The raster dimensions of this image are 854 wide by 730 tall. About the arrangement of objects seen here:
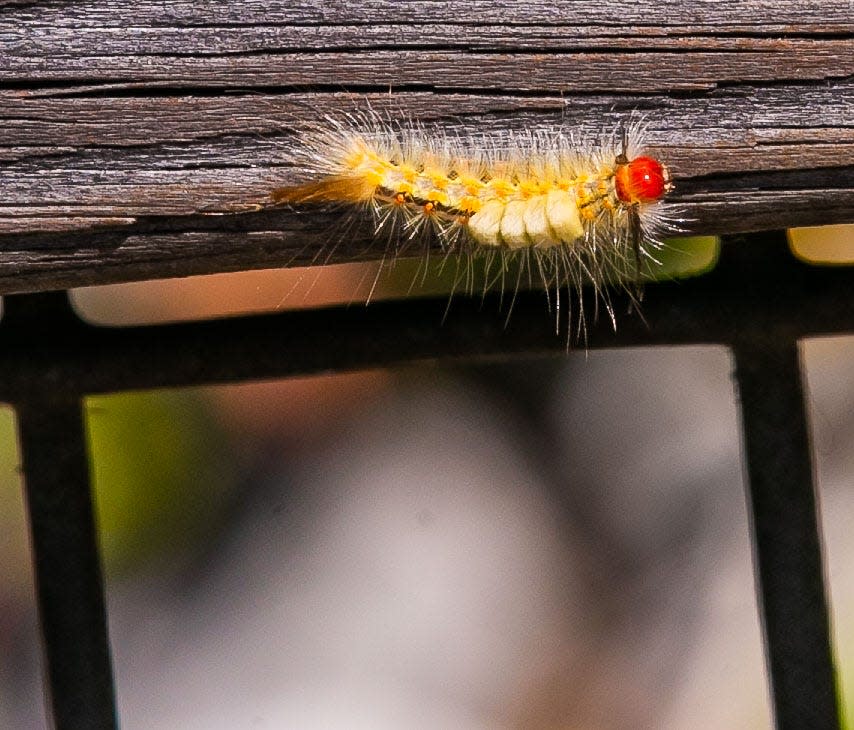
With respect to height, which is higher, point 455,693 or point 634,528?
point 634,528

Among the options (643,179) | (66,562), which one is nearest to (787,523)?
(643,179)

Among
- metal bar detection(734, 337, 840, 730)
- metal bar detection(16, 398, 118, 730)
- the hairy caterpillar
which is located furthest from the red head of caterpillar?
metal bar detection(16, 398, 118, 730)

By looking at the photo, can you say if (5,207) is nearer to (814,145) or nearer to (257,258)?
(257,258)

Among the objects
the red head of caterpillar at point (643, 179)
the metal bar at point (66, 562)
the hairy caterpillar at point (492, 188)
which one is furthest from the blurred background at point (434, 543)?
the red head of caterpillar at point (643, 179)

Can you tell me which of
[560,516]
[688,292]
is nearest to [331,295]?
[560,516]

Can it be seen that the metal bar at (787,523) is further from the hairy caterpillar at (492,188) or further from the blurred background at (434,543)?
the blurred background at (434,543)
